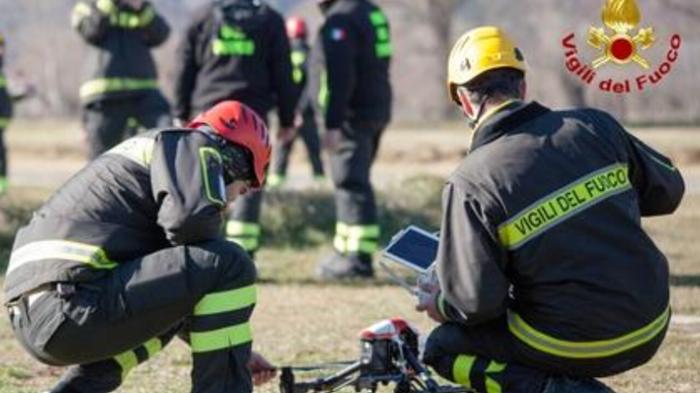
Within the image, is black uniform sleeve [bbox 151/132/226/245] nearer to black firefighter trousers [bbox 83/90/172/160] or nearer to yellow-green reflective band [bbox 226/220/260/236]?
yellow-green reflective band [bbox 226/220/260/236]

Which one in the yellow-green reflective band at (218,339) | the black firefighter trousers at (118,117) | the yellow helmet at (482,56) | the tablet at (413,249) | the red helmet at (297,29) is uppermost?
the yellow helmet at (482,56)

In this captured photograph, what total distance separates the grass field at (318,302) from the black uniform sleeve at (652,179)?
1.25 m

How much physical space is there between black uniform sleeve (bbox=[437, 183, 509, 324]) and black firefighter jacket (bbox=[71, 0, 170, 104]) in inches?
242

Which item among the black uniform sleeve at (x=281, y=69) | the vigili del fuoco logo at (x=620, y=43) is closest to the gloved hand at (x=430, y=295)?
the vigili del fuoco logo at (x=620, y=43)

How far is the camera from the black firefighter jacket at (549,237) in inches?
195

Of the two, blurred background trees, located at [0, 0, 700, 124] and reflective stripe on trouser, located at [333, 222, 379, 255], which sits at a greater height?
reflective stripe on trouser, located at [333, 222, 379, 255]

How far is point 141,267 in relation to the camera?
519 cm

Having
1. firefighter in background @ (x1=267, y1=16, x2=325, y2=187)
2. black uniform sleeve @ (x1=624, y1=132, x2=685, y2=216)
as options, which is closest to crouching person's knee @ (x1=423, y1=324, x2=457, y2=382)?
black uniform sleeve @ (x1=624, y1=132, x2=685, y2=216)

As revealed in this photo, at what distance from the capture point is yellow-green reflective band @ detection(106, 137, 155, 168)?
17.5 ft

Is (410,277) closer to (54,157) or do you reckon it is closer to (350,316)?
(350,316)

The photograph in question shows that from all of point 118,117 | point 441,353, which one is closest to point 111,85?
point 118,117

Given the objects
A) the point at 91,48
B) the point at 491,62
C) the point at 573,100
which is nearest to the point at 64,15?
the point at 573,100

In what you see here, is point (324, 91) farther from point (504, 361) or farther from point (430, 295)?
point (504, 361)

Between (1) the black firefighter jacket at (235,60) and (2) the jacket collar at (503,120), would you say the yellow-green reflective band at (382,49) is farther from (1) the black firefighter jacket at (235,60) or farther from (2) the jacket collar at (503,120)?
(2) the jacket collar at (503,120)
